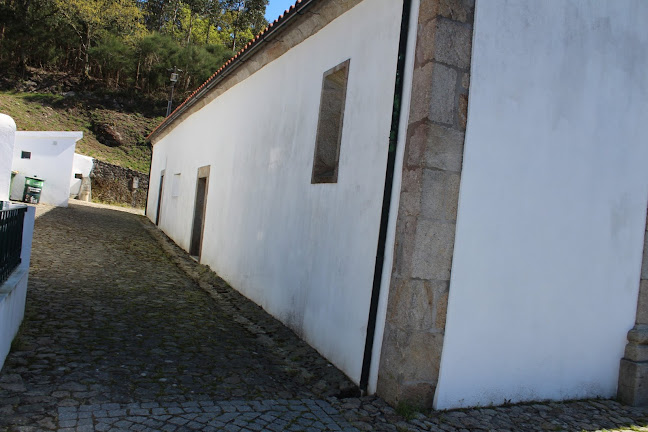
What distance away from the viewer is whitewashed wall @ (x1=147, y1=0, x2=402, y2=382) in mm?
4355

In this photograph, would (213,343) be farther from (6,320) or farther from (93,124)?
(93,124)

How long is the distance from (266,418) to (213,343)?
5.80 feet

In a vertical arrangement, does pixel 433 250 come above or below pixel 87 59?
below

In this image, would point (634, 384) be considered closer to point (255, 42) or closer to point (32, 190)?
point (255, 42)

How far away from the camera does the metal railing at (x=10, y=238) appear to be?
385 cm

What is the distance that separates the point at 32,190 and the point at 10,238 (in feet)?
49.3

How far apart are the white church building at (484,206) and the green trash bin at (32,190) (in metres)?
15.2

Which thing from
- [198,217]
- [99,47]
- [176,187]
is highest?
[99,47]

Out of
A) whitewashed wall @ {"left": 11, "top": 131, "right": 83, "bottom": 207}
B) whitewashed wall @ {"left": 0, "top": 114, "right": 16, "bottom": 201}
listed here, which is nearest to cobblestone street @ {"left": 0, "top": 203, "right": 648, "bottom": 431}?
whitewashed wall @ {"left": 0, "top": 114, "right": 16, "bottom": 201}

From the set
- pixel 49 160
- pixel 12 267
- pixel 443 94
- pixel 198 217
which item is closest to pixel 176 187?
pixel 198 217

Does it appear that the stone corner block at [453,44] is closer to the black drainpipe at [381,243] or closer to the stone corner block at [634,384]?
the black drainpipe at [381,243]

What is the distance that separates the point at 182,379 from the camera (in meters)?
3.93

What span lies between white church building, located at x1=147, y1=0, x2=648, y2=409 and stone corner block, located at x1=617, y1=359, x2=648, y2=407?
2 centimetres

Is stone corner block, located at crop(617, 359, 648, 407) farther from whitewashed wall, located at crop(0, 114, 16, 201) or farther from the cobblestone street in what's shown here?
whitewashed wall, located at crop(0, 114, 16, 201)
